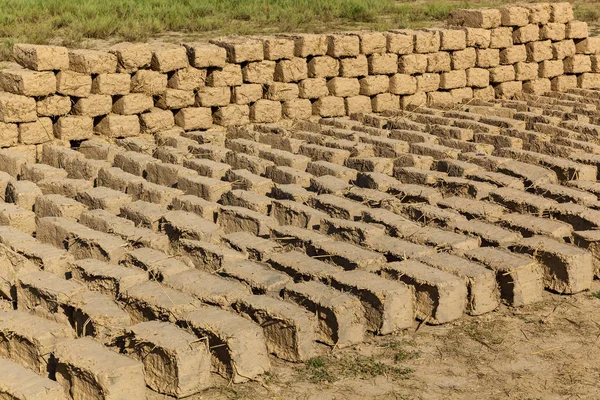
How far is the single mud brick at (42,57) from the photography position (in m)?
8.57

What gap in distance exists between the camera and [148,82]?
927 centimetres

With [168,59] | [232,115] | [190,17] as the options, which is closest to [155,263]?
[168,59]

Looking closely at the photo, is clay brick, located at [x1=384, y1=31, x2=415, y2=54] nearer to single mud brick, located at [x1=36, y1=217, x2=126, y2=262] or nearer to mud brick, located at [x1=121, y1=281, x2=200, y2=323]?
single mud brick, located at [x1=36, y1=217, x2=126, y2=262]

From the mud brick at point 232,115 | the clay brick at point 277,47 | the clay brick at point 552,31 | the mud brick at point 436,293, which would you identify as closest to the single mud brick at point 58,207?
the mud brick at point 436,293

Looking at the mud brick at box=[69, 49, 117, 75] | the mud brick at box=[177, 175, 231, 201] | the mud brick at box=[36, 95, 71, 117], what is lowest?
the mud brick at box=[177, 175, 231, 201]

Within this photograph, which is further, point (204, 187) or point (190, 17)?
point (190, 17)

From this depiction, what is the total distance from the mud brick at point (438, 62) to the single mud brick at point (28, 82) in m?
4.32

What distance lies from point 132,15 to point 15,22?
1811mm

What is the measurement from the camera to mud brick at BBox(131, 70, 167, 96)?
364 inches

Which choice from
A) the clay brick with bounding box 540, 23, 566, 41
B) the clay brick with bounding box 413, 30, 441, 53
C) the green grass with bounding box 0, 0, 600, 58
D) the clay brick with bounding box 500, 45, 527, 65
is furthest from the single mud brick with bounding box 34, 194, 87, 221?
the clay brick with bounding box 540, 23, 566, 41

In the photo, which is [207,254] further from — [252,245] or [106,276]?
[106,276]

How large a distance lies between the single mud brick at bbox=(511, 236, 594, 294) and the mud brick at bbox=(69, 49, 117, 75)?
437 cm

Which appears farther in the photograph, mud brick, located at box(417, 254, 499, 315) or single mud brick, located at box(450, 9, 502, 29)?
single mud brick, located at box(450, 9, 502, 29)

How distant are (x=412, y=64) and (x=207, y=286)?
609 cm
